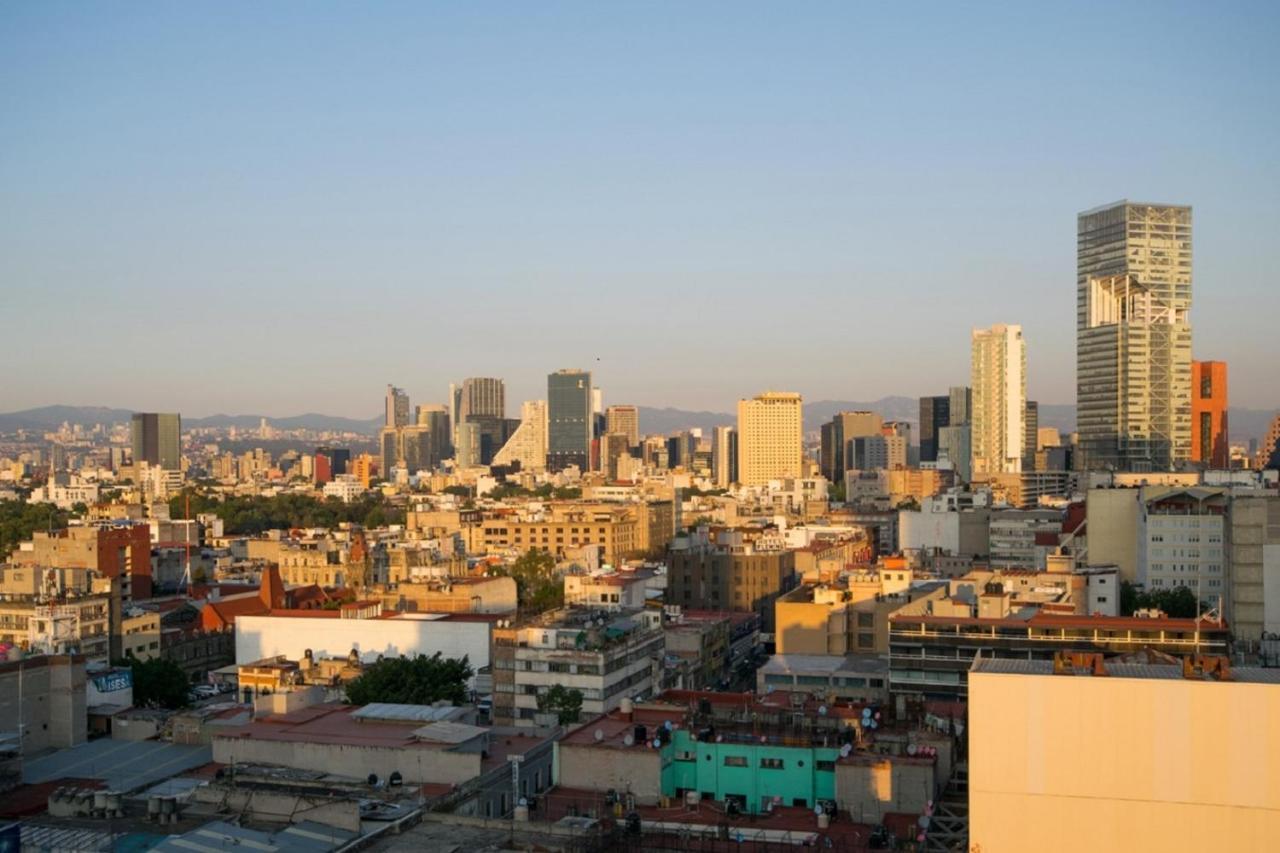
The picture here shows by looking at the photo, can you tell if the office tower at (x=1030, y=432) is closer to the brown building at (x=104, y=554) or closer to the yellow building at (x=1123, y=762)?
the brown building at (x=104, y=554)

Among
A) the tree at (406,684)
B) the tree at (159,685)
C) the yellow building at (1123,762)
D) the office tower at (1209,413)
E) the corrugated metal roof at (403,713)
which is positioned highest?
the office tower at (1209,413)

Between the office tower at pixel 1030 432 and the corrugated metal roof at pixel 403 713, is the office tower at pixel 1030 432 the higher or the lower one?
the higher one

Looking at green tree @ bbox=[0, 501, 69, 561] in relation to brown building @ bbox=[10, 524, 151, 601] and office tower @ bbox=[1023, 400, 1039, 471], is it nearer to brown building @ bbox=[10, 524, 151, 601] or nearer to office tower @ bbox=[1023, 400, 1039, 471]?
brown building @ bbox=[10, 524, 151, 601]

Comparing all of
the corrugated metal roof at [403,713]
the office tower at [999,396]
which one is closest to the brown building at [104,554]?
the corrugated metal roof at [403,713]

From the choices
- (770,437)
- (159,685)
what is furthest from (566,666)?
(770,437)

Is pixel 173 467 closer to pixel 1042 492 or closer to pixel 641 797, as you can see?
pixel 1042 492

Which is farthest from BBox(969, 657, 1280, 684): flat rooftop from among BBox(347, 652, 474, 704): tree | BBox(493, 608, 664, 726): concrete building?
BBox(347, 652, 474, 704): tree

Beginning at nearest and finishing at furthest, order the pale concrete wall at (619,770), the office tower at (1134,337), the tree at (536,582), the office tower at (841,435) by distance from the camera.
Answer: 1. the pale concrete wall at (619,770)
2. the tree at (536,582)
3. the office tower at (1134,337)
4. the office tower at (841,435)

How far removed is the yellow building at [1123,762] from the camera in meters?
14.5

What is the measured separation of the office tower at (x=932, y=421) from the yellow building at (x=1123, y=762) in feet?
542

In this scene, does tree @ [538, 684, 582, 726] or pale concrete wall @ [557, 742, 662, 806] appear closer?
pale concrete wall @ [557, 742, 662, 806]

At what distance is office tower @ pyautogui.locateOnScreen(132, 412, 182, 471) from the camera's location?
637 feet

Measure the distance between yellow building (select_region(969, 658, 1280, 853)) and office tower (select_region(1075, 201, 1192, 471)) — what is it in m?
91.7

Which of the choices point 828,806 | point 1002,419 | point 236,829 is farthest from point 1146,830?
point 1002,419
